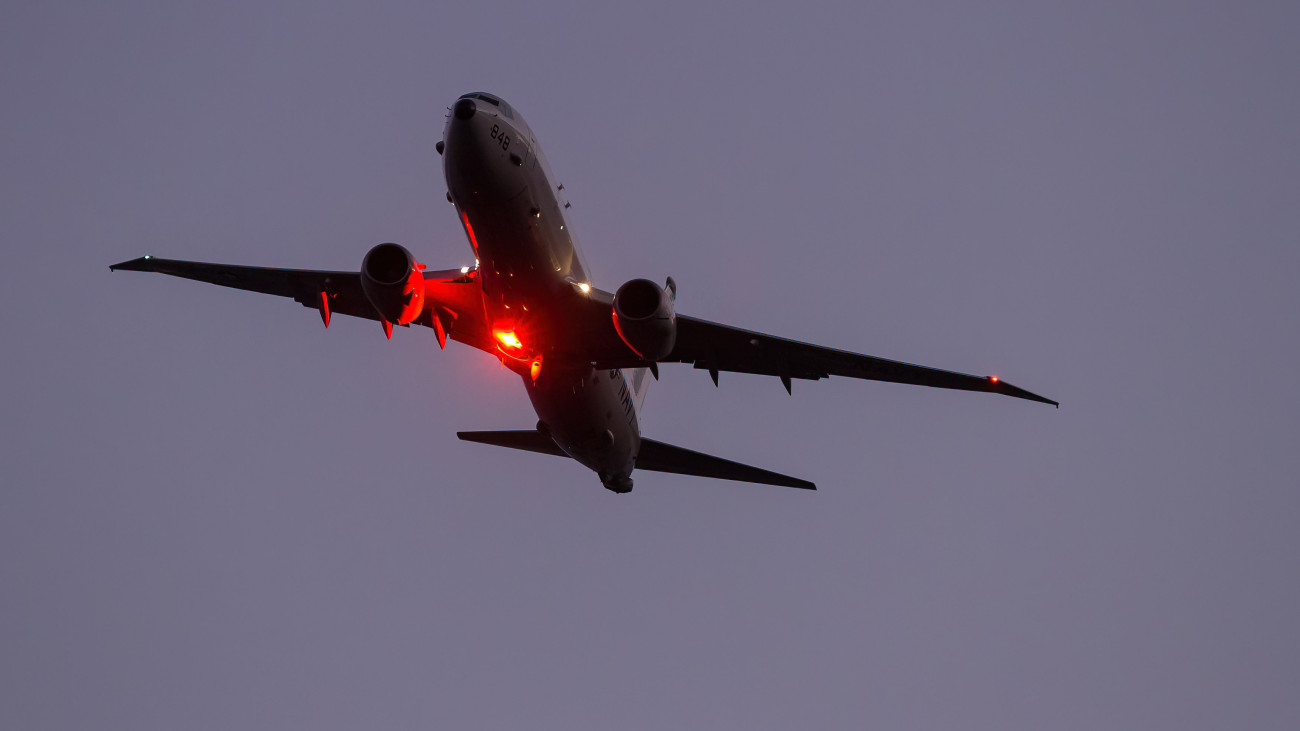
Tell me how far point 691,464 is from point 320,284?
985 centimetres

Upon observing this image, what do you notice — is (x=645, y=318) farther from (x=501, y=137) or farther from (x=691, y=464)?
(x=691, y=464)

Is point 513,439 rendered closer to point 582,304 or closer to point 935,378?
point 582,304

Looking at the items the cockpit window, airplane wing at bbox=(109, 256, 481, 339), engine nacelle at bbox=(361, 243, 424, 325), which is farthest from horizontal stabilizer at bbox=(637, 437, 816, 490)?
the cockpit window

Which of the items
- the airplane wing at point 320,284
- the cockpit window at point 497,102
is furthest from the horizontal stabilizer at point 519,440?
the cockpit window at point 497,102

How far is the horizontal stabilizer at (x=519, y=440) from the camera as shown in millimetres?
31969

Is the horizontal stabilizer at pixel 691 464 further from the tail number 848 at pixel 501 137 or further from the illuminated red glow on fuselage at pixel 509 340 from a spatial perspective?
the tail number 848 at pixel 501 137

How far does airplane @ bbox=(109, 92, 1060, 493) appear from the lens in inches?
961

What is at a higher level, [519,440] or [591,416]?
[591,416]

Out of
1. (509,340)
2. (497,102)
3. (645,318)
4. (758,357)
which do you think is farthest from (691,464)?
(497,102)

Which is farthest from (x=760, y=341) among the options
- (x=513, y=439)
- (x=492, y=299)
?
(x=513, y=439)

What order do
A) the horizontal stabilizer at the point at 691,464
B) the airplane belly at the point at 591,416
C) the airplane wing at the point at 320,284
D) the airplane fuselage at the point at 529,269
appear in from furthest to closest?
1. the horizontal stabilizer at the point at 691,464
2. the airplane wing at the point at 320,284
3. the airplane belly at the point at 591,416
4. the airplane fuselage at the point at 529,269

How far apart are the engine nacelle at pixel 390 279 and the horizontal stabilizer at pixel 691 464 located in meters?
8.49

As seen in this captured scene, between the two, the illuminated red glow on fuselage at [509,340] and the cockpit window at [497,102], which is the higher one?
the cockpit window at [497,102]

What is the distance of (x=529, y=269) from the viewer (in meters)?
25.5
